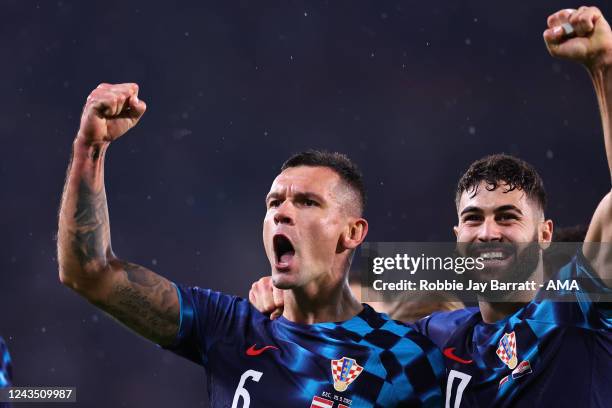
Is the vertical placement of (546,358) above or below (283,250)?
below

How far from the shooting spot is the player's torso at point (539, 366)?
3.46 metres

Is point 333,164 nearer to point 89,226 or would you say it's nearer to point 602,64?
point 89,226

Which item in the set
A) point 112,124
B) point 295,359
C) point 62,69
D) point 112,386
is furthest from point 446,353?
point 62,69

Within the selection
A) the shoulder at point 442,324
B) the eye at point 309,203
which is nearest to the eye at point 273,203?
the eye at point 309,203

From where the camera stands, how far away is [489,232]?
12.3 ft

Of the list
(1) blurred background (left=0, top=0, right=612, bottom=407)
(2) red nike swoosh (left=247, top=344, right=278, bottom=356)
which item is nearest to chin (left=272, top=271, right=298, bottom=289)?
(2) red nike swoosh (left=247, top=344, right=278, bottom=356)

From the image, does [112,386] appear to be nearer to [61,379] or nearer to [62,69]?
[61,379]

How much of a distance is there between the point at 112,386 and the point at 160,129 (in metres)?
2.74

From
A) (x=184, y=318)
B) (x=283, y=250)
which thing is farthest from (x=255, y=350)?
(x=283, y=250)

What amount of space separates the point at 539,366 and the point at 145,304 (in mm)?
1604

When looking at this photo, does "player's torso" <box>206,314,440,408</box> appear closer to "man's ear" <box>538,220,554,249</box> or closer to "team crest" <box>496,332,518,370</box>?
"team crest" <box>496,332,518,370</box>

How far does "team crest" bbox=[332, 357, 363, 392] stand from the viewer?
3.30 metres

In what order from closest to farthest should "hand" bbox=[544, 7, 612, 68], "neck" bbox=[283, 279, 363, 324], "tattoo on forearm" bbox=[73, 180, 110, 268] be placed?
"hand" bbox=[544, 7, 612, 68] < "tattoo on forearm" bbox=[73, 180, 110, 268] < "neck" bbox=[283, 279, 363, 324]

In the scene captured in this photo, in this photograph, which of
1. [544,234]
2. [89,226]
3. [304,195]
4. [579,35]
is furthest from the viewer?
[544,234]
